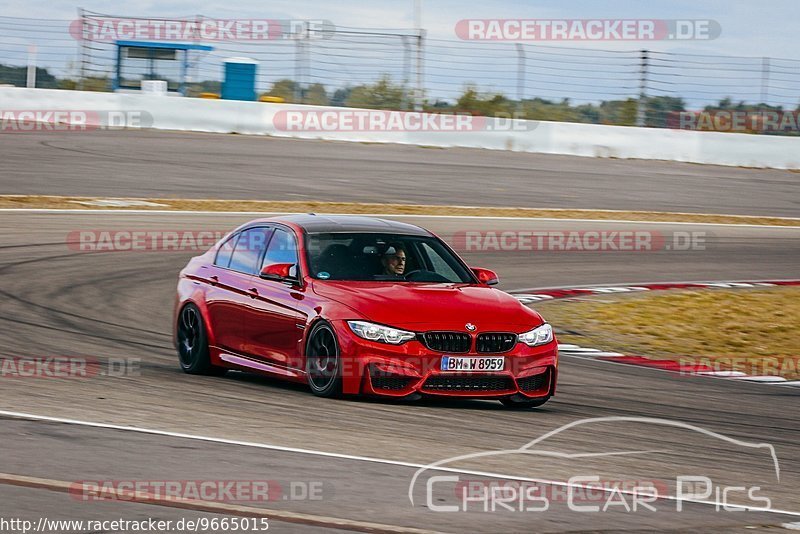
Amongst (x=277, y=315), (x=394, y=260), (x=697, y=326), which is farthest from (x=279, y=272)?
(x=697, y=326)

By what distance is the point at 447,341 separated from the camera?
816cm

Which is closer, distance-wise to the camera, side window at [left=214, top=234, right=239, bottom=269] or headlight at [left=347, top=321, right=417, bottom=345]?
headlight at [left=347, top=321, right=417, bottom=345]

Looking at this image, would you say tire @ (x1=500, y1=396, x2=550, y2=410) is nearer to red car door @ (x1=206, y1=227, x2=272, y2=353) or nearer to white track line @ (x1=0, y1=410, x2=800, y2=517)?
red car door @ (x1=206, y1=227, x2=272, y2=353)

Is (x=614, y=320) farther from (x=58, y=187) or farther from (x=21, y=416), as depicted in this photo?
(x=58, y=187)

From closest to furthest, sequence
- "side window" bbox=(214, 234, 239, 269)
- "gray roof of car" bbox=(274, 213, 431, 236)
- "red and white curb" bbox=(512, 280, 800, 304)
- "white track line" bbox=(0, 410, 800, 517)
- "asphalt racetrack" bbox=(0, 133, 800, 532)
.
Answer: "asphalt racetrack" bbox=(0, 133, 800, 532) → "white track line" bbox=(0, 410, 800, 517) → "gray roof of car" bbox=(274, 213, 431, 236) → "side window" bbox=(214, 234, 239, 269) → "red and white curb" bbox=(512, 280, 800, 304)

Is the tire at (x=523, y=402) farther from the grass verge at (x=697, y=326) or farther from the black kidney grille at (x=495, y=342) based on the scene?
the grass verge at (x=697, y=326)

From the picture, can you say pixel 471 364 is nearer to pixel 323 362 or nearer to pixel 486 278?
pixel 323 362

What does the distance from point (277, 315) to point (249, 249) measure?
92 cm

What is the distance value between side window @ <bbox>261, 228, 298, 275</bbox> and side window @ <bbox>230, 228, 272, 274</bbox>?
10cm

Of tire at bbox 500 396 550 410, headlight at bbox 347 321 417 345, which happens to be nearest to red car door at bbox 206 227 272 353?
headlight at bbox 347 321 417 345

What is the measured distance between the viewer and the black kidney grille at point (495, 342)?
27.0 feet

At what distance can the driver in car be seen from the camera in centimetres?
909

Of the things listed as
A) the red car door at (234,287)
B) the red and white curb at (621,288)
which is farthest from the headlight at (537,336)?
the red and white curb at (621,288)

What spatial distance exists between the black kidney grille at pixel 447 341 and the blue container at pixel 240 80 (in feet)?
89.5
